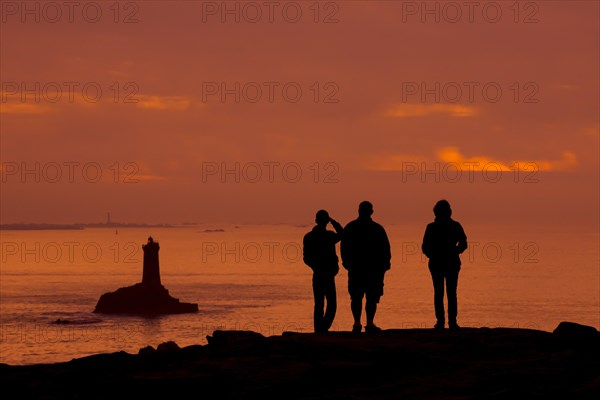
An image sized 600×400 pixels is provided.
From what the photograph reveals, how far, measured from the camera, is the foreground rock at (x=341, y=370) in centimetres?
1150

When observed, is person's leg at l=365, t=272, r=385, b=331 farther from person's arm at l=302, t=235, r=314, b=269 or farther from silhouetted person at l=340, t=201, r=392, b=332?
person's arm at l=302, t=235, r=314, b=269

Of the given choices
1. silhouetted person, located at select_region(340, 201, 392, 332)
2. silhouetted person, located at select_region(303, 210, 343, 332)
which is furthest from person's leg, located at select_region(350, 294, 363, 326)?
silhouetted person, located at select_region(303, 210, 343, 332)

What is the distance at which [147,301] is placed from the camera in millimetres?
134125

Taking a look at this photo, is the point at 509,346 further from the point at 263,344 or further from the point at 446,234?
the point at 263,344

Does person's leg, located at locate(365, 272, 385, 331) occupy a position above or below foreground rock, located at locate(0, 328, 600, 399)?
above

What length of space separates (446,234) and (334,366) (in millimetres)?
4328

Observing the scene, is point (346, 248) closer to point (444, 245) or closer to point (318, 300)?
point (318, 300)

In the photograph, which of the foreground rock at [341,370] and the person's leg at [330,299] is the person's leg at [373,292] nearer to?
the person's leg at [330,299]

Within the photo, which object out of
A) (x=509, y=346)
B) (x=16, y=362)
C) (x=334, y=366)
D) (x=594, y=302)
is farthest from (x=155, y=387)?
(x=594, y=302)

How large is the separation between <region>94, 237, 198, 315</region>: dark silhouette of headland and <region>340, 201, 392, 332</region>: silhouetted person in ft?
383

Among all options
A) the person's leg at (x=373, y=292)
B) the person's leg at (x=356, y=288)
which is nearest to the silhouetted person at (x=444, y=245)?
the person's leg at (x=373, y=292)

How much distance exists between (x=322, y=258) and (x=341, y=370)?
4287 mm

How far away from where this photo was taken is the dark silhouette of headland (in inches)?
5271

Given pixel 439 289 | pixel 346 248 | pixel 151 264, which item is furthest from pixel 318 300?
pixel 151 264
